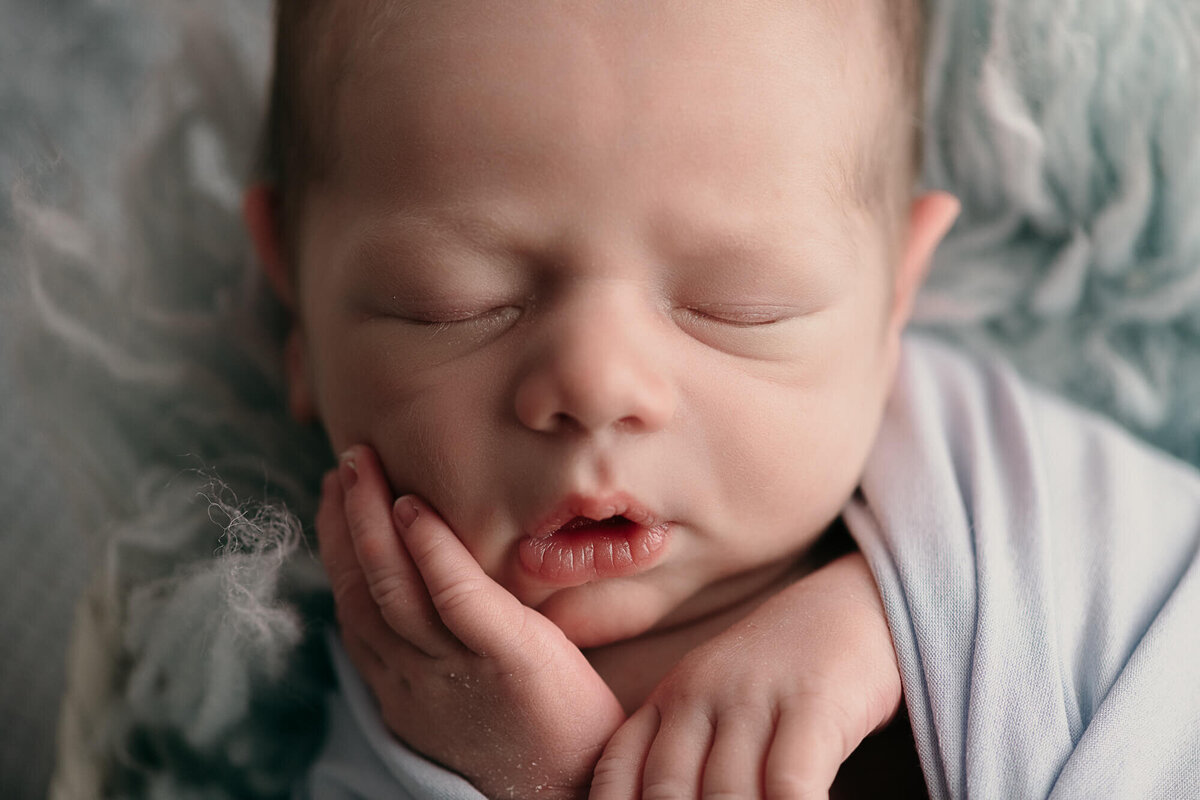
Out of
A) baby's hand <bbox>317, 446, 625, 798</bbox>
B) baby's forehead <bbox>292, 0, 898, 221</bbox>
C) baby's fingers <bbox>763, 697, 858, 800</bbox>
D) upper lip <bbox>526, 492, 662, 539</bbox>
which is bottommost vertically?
baby's hand <bbox>317, 446, 625, 798</bbox>

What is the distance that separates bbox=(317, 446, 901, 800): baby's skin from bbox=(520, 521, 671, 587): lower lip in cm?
4

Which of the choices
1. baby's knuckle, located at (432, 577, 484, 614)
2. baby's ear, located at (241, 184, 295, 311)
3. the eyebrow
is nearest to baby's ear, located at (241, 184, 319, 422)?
baby's ear, located at (241, 184, 295, 311)

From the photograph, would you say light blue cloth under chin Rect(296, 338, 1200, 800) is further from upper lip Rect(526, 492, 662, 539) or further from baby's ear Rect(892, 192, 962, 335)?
upper lip Rect(526, 492, 662, 539)

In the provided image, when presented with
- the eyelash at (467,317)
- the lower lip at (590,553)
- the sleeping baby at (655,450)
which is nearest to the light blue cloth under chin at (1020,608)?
the sleeping baby at (655,450)

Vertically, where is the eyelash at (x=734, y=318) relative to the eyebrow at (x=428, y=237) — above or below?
below

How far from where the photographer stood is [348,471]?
969mm

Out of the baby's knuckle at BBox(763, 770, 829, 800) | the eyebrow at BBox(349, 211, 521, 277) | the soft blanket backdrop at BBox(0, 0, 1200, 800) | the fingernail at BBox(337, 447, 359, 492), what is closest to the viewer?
the baby's knuckle at BBox(763, 770, 829, 800)

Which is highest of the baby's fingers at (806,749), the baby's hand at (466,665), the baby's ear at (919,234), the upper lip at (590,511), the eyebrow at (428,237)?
the eyebrow at (428,237)

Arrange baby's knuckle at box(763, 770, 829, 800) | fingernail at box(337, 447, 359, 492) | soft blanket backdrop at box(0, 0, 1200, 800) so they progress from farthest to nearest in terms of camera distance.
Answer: soft blanket backdrop at box(0, 0, 1200, 800), fingernail at box(337, 447, 359, 492), baby's knuckle at box(763, 770, 829, 800)

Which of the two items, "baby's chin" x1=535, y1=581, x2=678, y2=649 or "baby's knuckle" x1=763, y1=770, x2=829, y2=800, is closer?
"baby's knuckle" x1=763, y1=770, x2=829, y2=800

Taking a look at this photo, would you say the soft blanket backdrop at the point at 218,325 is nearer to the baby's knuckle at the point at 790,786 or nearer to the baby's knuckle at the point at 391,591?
the baby's knuckle at the point at 391,591

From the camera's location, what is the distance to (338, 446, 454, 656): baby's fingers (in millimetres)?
919

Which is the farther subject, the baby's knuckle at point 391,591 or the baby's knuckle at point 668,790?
the baby's knuckle at point 391,591

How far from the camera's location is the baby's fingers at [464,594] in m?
0.87
